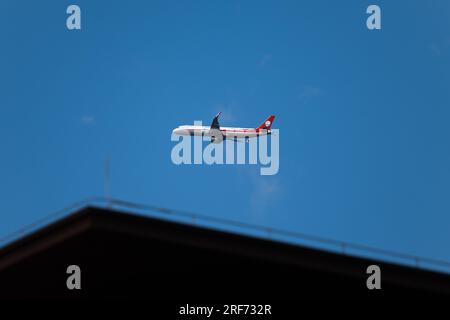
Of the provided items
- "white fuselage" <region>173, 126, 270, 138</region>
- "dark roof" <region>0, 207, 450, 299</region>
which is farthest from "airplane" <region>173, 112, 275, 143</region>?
"dark roof" <region>0, 207, 450, 299</region>

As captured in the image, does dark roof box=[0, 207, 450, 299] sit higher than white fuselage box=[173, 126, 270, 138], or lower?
lower

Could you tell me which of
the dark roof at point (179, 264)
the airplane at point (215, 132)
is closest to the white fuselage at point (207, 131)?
the airplane at point (215, 132)

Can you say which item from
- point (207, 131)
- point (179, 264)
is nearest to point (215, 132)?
point (207, 131)

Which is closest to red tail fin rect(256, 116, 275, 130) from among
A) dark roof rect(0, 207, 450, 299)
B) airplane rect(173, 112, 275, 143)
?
airplane rect(173, 112, 275, 143)

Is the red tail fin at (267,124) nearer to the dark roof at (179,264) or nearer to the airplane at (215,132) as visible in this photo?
the airplane at (215,132)

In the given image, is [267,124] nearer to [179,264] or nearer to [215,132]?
[215,132]

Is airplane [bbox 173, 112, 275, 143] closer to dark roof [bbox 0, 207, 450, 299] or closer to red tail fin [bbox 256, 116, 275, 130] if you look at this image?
red tail fin [bbox 256, 116, 275, 130]

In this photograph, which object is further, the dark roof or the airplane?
the airplane

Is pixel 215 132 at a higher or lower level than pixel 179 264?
higher

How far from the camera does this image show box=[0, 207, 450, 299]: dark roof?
162 ft

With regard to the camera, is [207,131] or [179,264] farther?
[207,131]

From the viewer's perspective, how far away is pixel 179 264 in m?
51.7

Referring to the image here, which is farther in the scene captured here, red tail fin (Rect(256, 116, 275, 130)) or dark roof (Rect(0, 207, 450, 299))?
red tail fin (Rect(256, 116, 275, 130))

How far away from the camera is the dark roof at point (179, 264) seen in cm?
4934
